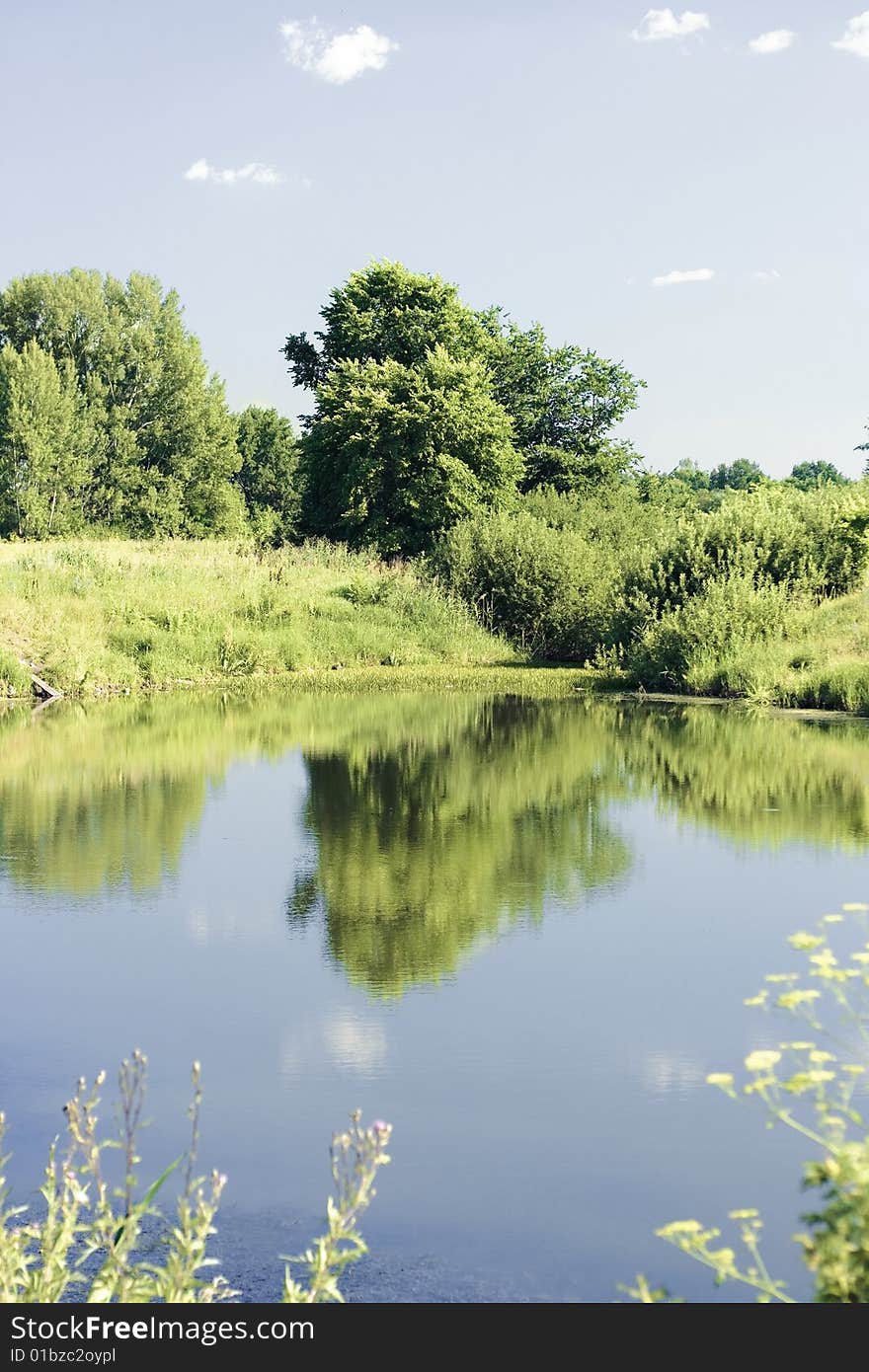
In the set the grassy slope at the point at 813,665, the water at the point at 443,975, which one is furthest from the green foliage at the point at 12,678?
the grassy slope at the point at 813,665

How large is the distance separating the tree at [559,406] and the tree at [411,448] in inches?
355

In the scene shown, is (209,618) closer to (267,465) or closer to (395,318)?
(395,318)

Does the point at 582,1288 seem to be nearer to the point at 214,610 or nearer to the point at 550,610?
the point at 214,610

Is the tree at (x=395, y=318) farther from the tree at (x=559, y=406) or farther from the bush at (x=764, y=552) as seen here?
the bush at (x=764, y=552)

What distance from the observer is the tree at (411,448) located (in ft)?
125

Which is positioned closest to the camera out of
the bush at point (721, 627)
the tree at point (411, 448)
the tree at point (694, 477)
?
the bush at point (721, 627)

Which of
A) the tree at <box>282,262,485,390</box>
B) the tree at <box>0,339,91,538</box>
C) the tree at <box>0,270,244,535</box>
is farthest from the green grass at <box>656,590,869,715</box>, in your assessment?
the tree at <box>0,270,244,535</box>

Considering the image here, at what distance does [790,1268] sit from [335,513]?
38.5 metres

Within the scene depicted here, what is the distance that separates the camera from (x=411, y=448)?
126 feet

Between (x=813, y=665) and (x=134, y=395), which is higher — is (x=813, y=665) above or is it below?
below

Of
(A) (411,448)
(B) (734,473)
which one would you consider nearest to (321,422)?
(A) (411,448)

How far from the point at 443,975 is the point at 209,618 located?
21.6 meters

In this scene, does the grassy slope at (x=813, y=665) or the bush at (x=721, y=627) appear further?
the bush at (x=721, y=627)

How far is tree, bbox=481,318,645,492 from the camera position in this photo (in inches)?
1967
